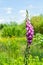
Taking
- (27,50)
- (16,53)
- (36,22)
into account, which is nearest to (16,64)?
(27,50)

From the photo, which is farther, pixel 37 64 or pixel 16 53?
pixel 16 53

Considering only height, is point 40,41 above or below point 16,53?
above

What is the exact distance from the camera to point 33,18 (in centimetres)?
3506

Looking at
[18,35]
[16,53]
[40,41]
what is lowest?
[18,35]

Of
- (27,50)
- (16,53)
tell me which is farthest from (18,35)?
(27,50)

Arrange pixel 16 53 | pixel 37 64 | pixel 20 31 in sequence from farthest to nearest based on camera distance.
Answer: pixel 20 31 < pixel 16 53 < pixel 37 64

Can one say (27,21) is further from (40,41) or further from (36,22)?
(36,22)

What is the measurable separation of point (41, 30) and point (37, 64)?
25.1m

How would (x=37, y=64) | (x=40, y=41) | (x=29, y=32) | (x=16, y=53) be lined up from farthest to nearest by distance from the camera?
(x=16, y=53)
(x=37, y=64)
(x=40, y=41)
(x=29, y=32)

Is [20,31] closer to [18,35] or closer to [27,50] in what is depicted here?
[18,35]

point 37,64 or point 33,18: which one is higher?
point 37,64

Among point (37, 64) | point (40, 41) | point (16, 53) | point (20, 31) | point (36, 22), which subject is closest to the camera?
point (40, 41)

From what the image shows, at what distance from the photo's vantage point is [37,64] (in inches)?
283

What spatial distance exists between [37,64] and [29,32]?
3510mm
